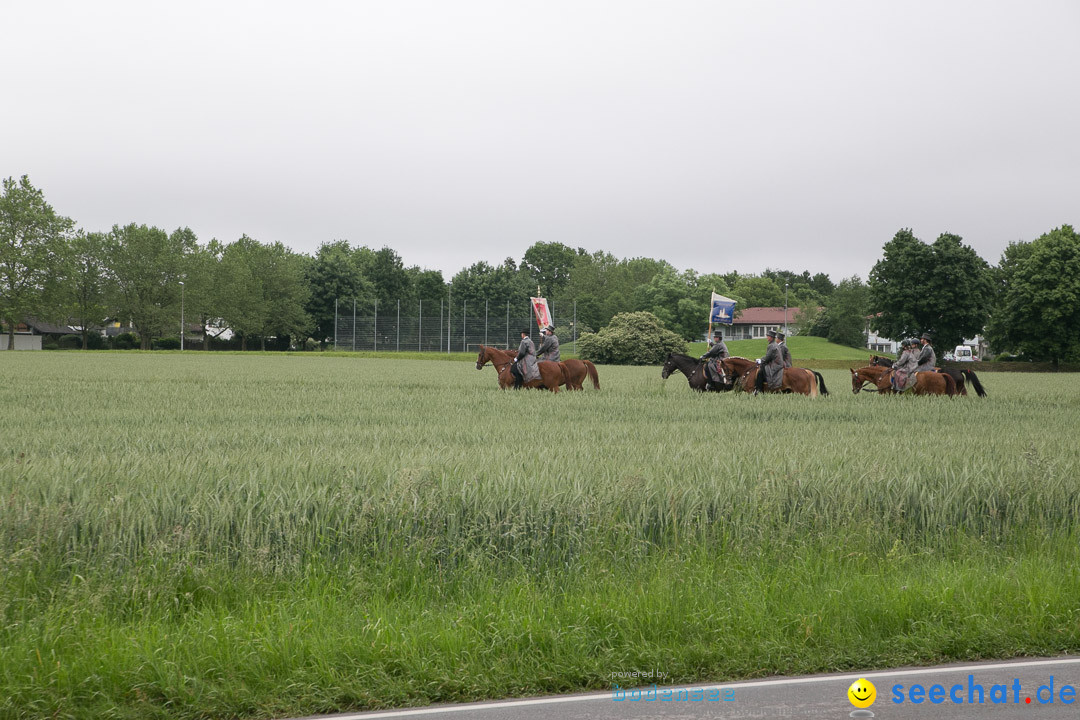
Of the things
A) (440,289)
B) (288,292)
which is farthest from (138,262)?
(440,289)

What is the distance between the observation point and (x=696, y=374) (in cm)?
2609

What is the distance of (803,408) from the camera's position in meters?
20.5

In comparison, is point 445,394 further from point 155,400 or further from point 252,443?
point 252,443

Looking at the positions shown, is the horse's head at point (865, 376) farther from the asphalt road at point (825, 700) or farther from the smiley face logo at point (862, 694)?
the smiley face logo at point (862, 694)

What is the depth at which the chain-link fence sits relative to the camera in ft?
277

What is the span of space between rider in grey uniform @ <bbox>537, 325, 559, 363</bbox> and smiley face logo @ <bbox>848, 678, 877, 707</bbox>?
829 inches

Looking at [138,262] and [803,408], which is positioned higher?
[138,262]

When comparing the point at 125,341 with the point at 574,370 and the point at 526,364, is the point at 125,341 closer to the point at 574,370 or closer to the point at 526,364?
Result: the point at 574,370

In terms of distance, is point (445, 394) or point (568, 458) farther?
point (445, 394)

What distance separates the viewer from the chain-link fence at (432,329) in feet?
277

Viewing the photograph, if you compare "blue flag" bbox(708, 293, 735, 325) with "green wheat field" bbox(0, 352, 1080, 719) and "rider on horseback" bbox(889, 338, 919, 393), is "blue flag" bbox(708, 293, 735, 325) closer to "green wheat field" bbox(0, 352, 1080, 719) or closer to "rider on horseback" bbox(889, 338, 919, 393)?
"rider on horseback" bbox(889, 338, 919, 393)

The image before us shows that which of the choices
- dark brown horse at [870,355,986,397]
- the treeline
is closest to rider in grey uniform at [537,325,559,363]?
dark brown horse at [870,355,986,397]

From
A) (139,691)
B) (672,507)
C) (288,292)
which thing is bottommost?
(139,691)

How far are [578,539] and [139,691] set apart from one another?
3.25 m
